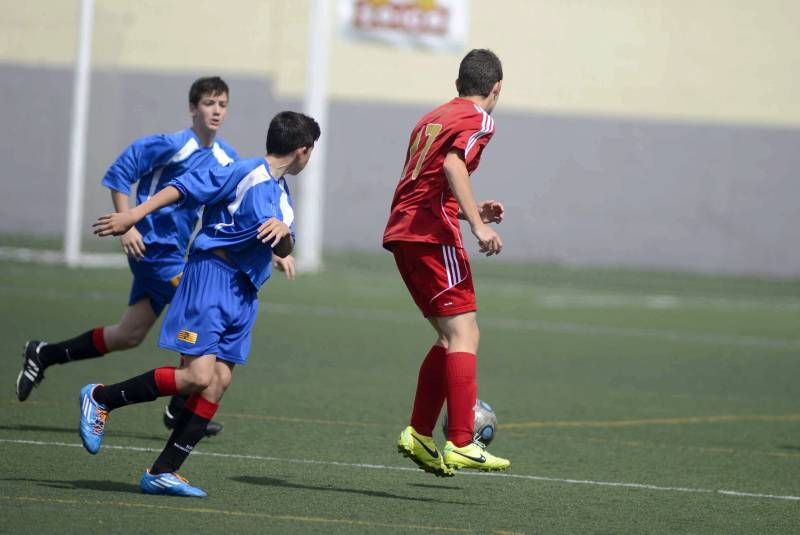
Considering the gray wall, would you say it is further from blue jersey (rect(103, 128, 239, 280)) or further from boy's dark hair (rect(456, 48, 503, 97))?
boy's dark hair (rect(456, 48, 503, 97))

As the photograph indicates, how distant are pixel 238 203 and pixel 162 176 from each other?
87.7 inches

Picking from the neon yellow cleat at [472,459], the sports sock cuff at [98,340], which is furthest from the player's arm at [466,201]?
the sports sock cuff at [98,340]

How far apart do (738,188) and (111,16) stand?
36.0ft

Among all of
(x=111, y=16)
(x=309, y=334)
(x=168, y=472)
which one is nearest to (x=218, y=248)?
(x=168, y=472)

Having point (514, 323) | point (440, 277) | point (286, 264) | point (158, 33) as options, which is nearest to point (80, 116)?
point (158, 33)

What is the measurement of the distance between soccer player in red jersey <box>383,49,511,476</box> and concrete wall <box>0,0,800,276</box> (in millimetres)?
17471

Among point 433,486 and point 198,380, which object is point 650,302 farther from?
point 198,380

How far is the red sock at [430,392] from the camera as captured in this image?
6625 millimetres

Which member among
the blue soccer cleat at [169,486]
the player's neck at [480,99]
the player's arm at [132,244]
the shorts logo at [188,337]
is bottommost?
the blue soccer cleat at [169,486]

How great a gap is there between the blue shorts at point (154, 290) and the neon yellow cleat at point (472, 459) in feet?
8.25

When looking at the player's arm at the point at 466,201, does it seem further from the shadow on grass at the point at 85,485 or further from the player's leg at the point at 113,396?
the shadow on grass at the point at 85,485

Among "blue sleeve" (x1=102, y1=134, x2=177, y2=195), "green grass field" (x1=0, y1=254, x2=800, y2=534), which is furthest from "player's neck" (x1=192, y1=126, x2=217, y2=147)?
"green grass field" (x1=0, y1=254, x2=800, y2=534)

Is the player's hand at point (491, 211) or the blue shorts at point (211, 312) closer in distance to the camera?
the blue shorts at point (211, 312)

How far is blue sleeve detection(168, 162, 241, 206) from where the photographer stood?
6.19 m
